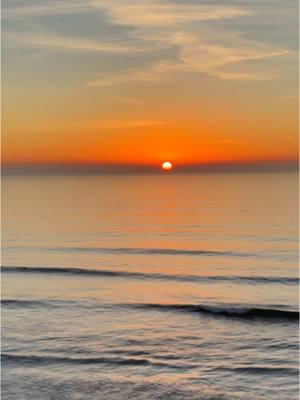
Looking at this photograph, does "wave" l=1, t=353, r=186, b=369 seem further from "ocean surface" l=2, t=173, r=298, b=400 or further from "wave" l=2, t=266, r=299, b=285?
"wave" l=2, t=266, r=299, b=285

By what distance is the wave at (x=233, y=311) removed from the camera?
25.7 metres

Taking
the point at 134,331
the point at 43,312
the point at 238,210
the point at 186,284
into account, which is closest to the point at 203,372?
the point at 134,331

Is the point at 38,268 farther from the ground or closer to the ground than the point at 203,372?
closer to the ground

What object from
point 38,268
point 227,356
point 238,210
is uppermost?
point 227,356

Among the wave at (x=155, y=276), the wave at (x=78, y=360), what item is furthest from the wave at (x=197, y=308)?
the wave at (x=78, y=360)

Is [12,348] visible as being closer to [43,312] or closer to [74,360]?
[74,360]

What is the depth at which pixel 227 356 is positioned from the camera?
773 inches

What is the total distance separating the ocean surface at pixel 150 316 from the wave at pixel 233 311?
1.9 inches

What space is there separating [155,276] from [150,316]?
31.3 ft

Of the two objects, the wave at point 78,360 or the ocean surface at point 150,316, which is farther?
the wave at point 78,360

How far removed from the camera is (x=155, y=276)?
34.7 meters

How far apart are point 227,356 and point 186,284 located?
42.1 ft

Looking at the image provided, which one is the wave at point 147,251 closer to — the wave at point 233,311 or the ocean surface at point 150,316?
the ocean surface at point 150,316

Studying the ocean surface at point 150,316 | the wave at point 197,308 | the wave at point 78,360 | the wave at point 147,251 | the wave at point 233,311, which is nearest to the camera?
the ocean surface at point 150,316
